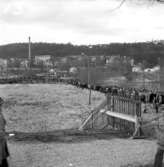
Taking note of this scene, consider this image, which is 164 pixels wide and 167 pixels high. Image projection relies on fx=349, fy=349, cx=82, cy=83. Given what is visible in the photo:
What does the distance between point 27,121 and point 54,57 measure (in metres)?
110

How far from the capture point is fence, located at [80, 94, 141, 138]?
38.6 feet

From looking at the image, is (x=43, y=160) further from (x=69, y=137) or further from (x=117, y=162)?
(x=69, y=137)

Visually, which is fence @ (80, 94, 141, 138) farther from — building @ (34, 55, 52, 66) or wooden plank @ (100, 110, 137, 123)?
building @ (34, 55, 52, 66)

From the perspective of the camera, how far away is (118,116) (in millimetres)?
12719

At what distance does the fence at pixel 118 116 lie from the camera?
1176cm

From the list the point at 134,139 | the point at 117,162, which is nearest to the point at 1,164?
the point at 117,162

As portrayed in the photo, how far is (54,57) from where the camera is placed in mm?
126500

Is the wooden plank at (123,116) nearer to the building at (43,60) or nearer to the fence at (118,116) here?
the fence at (118,116)

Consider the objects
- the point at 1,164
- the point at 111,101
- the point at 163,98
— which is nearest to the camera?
the point at 1,164

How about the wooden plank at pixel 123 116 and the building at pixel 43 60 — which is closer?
the wooden plank at pixel 123 116

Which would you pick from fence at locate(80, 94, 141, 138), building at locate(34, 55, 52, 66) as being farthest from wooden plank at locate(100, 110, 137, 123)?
building at locate(34, 55, 52, 66)

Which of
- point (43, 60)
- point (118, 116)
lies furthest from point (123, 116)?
point (43, 60)

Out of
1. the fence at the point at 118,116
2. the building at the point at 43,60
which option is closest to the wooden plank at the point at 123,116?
the fence at the point at 118,116

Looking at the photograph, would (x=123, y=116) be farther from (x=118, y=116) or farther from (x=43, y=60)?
(x=43, y=60)
